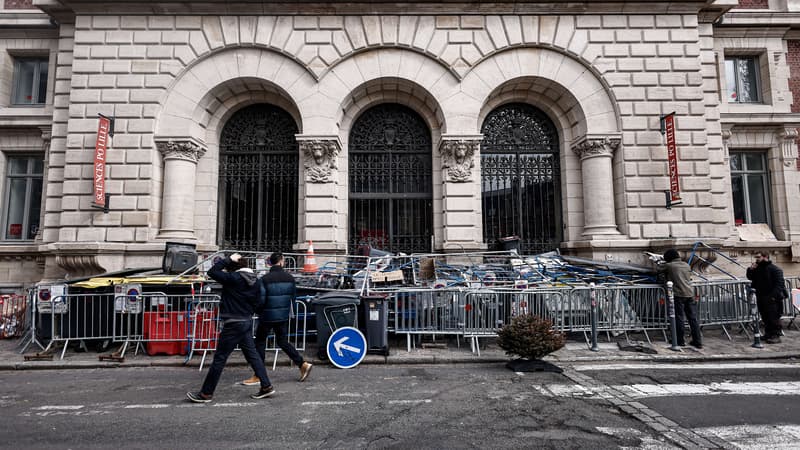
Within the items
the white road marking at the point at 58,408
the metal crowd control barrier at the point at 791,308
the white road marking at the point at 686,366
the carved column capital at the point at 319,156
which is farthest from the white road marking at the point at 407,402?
the metal crowd control barrier at the point at 791,308

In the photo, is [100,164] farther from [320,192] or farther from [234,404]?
[234,404]

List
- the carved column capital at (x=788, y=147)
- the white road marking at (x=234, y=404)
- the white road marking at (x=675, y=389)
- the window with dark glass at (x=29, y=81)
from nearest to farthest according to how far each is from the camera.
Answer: the white road marking at (x=234, y=404)
the white road marking at (x=675, y=389)
the carved column capital at (x=788, y=147)
the window with dark glass at (x=29, y=81)

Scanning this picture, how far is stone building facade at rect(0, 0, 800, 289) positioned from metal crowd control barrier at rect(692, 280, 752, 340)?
219 centimetres

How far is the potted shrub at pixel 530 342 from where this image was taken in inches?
259

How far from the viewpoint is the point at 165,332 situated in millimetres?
7887

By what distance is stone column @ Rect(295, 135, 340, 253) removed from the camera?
11633mm

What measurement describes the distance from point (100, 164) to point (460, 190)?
33.6 ft

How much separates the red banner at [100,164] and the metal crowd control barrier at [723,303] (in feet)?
50.4

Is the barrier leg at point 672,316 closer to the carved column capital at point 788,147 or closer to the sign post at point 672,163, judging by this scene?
the sign post at point 672,163

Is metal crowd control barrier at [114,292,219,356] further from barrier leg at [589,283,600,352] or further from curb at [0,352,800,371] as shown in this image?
A: barrier leg at [589,283,600,352]

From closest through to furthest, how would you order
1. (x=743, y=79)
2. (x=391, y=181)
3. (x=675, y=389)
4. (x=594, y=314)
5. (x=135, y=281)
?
(x=675, y=389) < (x=594, y=314) < (x=135, y=281) < (x=391, y=181) < (x=743, y=79)

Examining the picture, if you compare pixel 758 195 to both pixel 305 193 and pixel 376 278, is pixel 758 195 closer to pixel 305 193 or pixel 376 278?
pixel 376 278

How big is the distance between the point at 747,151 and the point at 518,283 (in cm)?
1161

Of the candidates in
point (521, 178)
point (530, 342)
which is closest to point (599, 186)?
point (521, 178)
